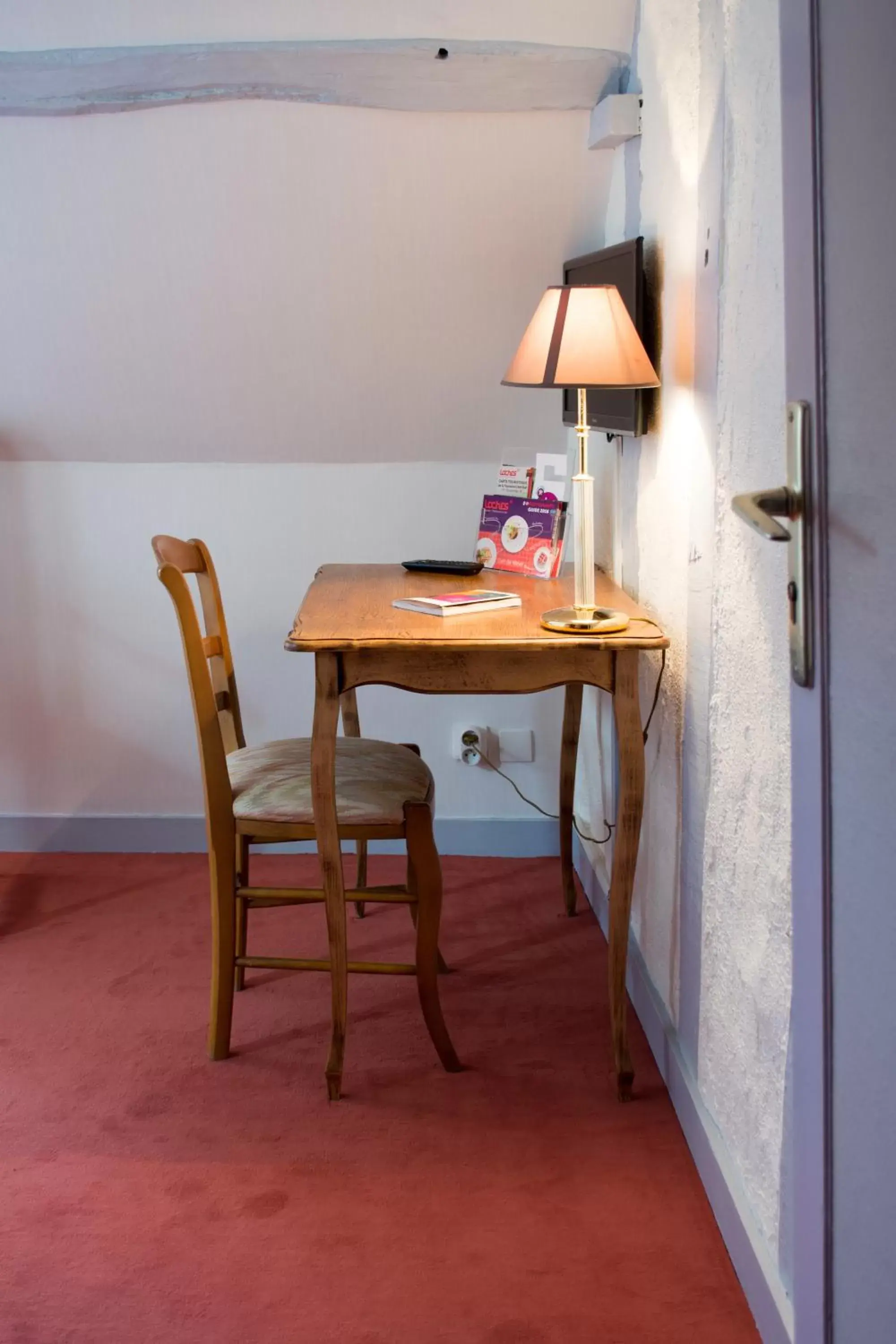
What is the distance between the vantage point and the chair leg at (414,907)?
2.20m

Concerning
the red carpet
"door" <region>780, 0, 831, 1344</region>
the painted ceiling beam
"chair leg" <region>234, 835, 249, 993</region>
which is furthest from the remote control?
"door" <region>780, 0, 831, 1344</region>

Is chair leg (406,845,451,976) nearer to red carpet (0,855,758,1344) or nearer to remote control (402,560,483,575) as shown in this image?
red carpet (0,855,758,1344)

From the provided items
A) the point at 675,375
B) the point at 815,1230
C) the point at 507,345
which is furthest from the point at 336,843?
the point at 507,345

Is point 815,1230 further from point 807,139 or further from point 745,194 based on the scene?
point 745,194

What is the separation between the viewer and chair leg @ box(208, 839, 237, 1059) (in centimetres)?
220

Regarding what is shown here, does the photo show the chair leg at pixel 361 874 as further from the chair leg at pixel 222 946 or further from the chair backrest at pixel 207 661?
the chair leg at pixel 222 946

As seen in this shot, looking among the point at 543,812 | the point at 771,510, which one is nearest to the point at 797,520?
the point at 771,510

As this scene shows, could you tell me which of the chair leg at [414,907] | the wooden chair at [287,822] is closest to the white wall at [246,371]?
the chair leg at [414,907]

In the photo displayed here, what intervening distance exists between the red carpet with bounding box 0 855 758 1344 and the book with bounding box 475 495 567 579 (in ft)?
2.62

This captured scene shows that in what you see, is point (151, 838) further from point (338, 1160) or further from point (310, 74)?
point (310, 74)

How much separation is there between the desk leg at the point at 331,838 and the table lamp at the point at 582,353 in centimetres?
37

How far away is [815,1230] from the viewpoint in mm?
1062

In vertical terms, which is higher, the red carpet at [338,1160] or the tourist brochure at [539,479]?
the tourist brochure at [539,479]

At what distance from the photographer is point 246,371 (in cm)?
295
